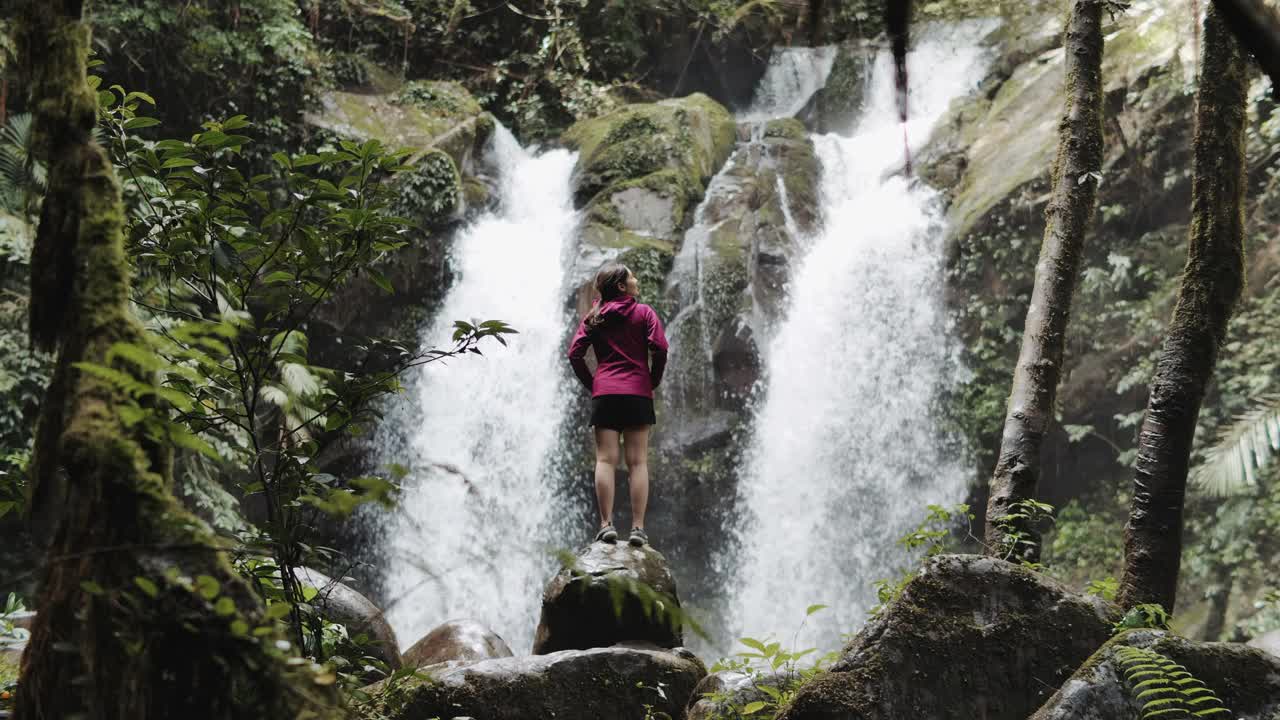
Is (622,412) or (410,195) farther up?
(410,195)

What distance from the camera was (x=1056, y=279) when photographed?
5.36 m

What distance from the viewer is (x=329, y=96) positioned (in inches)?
539

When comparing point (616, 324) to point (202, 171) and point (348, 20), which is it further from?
point (348, 20)

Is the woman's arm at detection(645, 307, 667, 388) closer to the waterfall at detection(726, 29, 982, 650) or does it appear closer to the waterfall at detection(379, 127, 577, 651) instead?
the waterfall at detection(379, 127, 577, 651)

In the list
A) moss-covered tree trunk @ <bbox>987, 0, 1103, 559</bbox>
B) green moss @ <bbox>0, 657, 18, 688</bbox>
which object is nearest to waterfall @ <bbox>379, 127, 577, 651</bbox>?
green moss @ <bbox>0, 657, 18, 688</bbox>

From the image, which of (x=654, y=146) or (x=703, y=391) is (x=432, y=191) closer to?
(x=654, y=146)

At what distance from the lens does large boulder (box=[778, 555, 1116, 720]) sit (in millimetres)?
3289

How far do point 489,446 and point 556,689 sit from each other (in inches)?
294

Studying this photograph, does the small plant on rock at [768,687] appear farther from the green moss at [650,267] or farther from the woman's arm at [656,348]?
the green moss at [650,267]

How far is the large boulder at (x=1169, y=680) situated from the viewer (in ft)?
9.68

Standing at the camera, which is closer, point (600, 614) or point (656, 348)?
point (600, 614)

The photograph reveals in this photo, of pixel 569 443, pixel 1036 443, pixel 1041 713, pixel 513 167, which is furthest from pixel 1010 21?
pixel 1041 713

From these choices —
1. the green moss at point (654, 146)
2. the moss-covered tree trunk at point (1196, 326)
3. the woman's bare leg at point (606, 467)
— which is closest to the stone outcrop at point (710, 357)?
the green moss at point (654, 146)

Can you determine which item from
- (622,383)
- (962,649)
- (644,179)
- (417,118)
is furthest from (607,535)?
(417,118)
